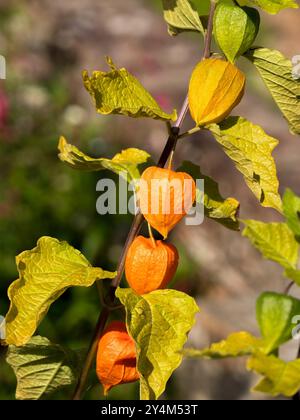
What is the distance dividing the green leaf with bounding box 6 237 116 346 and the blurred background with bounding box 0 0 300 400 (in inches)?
43.5

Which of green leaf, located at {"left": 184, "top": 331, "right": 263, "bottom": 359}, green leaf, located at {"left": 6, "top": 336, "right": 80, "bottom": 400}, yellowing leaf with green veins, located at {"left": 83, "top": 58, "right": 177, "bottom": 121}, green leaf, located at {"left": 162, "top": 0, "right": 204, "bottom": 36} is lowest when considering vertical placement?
green leaf, located at {"left": 6, "top": 336, "right": 80, "bottom": 400}

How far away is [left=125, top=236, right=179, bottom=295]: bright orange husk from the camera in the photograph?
682mm

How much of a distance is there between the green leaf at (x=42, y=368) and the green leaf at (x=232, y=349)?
1.07 feet

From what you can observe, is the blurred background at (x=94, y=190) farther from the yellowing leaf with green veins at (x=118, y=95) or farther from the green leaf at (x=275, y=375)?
the green leaf at (x=275, y=375)

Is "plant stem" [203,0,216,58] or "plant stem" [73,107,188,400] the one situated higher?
"plant stem" [203,0,216,58]

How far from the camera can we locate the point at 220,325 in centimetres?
236

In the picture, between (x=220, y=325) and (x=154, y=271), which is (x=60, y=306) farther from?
(x=154, y=271)

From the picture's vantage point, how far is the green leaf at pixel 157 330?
2.14 feet

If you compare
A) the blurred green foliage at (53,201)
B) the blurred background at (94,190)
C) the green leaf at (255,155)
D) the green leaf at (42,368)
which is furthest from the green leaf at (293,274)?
the blurred green foliage at (53,201)

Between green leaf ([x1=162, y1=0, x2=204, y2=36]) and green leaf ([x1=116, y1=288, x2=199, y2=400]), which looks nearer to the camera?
green leaf ([x1=116, y1=288, x2=199, y2=400])

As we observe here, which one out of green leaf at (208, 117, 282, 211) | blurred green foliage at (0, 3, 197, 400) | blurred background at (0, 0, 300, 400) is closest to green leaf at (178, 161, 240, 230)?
green leaf at (208, 117, 282, 211)

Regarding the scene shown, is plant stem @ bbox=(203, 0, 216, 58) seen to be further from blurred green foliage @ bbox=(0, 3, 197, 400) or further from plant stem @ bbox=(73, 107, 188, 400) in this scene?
blurred green foliage @ bbox=(0, 3, 197, 400)

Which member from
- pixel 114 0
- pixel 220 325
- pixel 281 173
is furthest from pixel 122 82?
pixel 114 0
